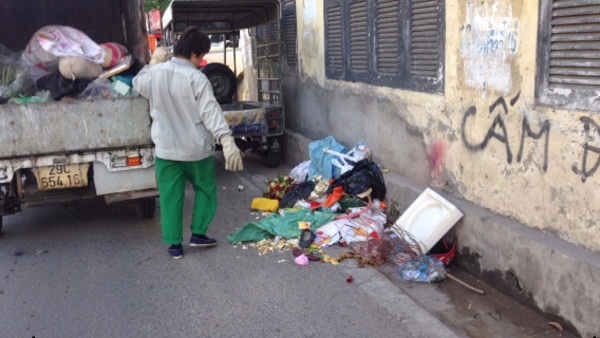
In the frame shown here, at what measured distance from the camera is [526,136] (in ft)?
13.6

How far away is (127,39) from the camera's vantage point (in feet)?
25.9

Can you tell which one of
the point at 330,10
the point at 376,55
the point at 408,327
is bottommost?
the point at 408,327

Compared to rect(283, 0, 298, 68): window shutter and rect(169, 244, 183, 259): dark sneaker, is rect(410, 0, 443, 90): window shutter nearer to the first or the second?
rect(169, 244, 183, 259): dark sneaker

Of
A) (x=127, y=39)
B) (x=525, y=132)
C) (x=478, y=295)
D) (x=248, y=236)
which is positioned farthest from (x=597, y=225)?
(x=127, y=39)

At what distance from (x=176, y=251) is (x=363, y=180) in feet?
6.68

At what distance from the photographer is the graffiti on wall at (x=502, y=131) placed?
3.96 metres

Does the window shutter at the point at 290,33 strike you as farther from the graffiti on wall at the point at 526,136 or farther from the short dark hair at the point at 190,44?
the graffiti on wall at the point at 526,136

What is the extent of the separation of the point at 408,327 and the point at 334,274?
3.56 ft

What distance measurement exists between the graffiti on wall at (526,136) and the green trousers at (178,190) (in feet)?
7.49

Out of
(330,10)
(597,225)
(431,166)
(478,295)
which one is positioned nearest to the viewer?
(597,225)

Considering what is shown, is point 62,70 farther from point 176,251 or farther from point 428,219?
point 428,219

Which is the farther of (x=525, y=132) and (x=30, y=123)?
(x=30, y=123)

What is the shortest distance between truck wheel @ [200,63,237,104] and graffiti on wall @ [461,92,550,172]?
6.18m

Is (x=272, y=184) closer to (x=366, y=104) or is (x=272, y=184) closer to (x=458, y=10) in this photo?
(x=366, y=104)
